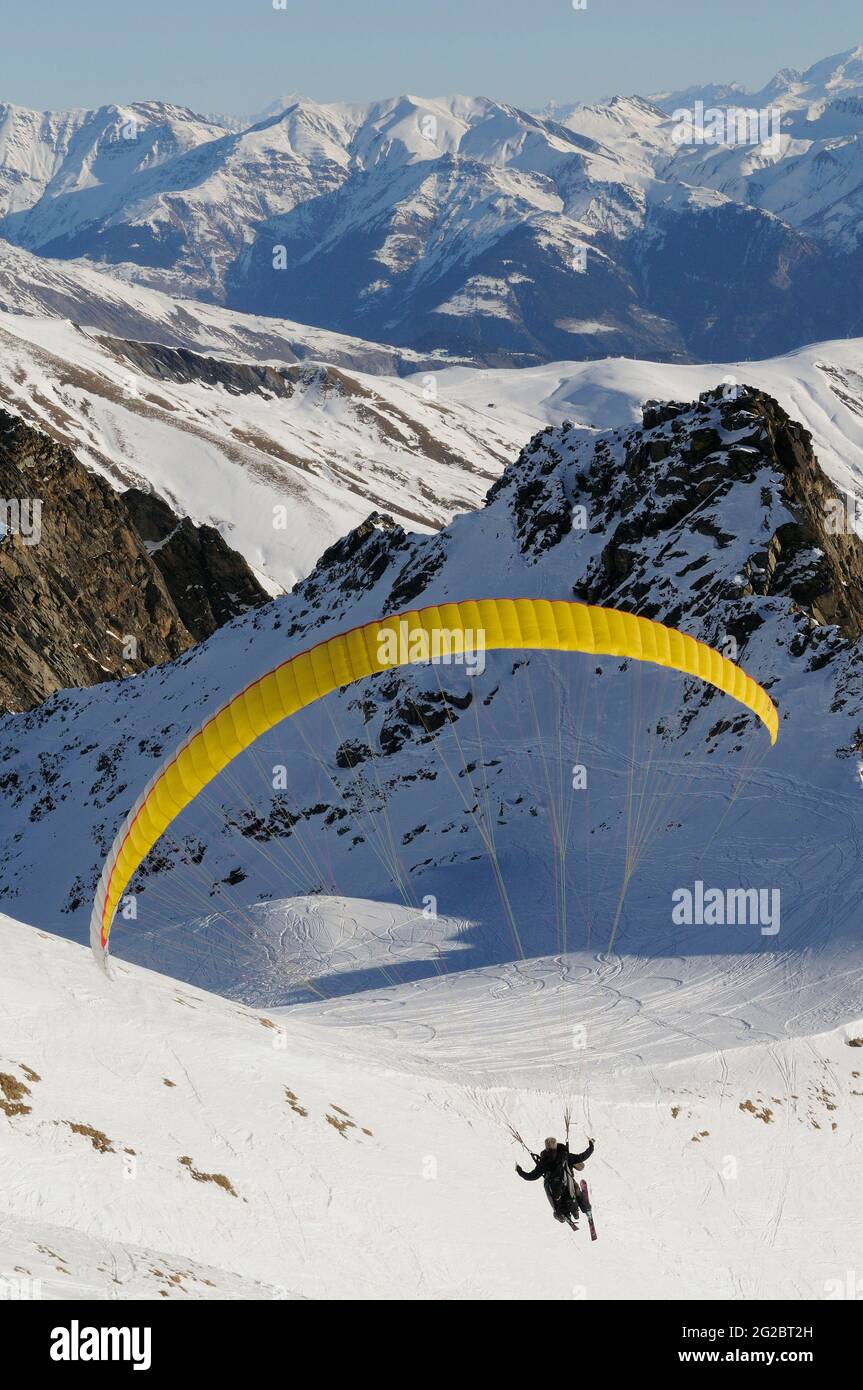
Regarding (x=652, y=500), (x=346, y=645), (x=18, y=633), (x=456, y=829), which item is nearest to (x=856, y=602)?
(x=652, y=500)

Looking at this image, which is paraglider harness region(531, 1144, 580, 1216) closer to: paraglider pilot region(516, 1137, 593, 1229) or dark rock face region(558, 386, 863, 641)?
paraglider pilot region(516, 1137, 593, 1229)

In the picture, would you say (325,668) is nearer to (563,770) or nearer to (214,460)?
(563,770)

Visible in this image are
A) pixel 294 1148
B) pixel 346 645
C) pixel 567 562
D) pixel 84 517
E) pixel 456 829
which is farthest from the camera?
pixel 84 517

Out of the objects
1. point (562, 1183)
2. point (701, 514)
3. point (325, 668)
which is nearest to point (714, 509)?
point (701, 514)

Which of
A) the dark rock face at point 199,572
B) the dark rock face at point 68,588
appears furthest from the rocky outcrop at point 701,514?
the dark rock face at point 199,572

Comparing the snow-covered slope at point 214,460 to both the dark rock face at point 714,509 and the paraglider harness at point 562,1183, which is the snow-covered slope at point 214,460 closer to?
the dark rock face at point 714,509

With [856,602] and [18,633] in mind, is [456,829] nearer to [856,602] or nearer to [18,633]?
[856,602]
